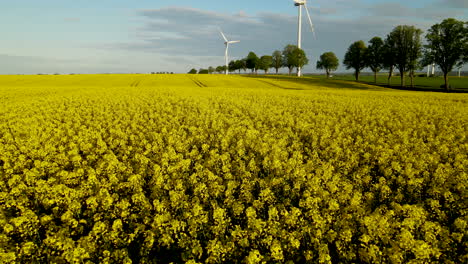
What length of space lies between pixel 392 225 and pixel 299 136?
36.3 ft

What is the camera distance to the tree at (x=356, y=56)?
331 feet

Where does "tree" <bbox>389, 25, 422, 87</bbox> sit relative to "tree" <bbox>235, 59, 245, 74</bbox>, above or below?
below

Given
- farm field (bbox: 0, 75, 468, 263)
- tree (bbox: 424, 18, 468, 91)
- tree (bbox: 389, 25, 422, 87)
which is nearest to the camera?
farm field (bbox: 0, 75, 468, 263)

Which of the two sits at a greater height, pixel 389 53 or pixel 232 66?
pixel 232 66

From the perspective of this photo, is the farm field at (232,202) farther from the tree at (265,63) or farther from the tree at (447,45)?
the tree at (265,63)

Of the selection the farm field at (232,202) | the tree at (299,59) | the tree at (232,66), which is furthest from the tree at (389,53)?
the tree at (232,66)

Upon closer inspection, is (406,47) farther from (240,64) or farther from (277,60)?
(240,64)

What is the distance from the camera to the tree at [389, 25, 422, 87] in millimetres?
76688

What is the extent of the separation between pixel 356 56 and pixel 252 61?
6141 cm

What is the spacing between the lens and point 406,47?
77625 mm

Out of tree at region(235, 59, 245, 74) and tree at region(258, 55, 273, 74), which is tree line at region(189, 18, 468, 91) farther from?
tree at region(235, 59, 245, 74)

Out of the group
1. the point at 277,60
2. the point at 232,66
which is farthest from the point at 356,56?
the point at 232,66

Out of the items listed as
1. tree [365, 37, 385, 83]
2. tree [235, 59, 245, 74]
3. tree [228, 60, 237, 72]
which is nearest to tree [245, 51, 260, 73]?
tree [235, 59, 245, 74]

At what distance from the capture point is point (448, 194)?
27.5 ft
